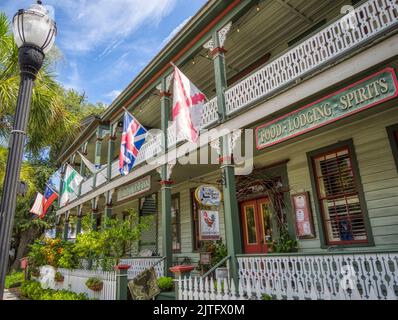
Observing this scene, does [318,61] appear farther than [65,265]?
No

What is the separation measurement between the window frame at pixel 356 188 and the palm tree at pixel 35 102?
22.5 feet

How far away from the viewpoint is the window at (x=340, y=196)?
727cm

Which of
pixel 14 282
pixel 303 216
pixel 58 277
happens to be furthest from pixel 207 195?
pixel 14 282

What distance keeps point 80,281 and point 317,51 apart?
9.78 metres

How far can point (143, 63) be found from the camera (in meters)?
11.8

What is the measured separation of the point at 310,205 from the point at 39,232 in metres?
26.3

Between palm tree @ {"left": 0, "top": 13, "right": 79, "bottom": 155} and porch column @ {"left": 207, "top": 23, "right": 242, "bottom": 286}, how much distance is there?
4.22 m

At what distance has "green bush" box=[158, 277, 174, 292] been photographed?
8165 mm

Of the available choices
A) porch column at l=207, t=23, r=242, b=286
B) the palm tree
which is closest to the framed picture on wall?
porch column at l=207, t=23, r=242, b=286

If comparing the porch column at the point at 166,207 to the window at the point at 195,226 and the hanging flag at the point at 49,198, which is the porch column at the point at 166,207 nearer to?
the window at the point at 195,226

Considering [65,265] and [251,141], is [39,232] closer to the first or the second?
[65,265]
